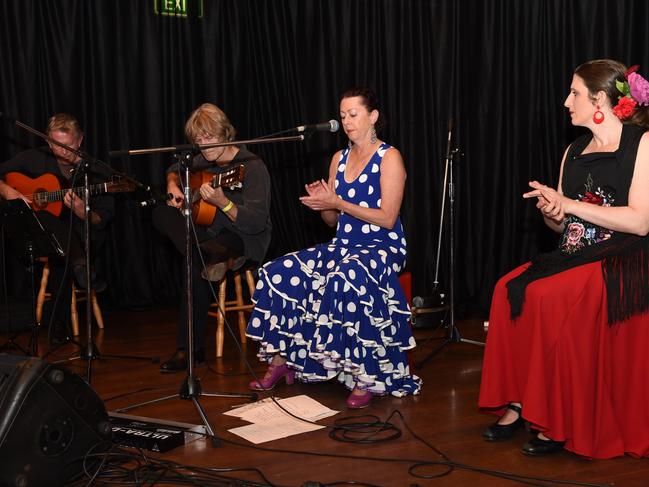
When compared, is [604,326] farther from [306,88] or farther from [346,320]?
[306,88]

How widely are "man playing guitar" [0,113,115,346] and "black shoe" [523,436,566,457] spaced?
109 inches

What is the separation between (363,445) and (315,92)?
3366 mm

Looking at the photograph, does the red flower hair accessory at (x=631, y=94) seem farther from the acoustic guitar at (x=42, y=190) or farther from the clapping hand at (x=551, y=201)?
the acoustic guitar at (x=42, y=190)

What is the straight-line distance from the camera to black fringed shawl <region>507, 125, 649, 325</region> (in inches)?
114

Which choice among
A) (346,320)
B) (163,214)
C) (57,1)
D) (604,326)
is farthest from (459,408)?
(57,1)

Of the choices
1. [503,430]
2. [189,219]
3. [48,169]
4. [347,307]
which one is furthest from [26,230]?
[503,430]

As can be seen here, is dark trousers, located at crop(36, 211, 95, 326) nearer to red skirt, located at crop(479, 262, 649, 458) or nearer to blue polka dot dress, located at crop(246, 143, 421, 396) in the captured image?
blue polka dot dress, located at crop(246, 143, 421, 396)

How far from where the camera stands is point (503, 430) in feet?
10.2

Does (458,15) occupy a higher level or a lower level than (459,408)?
higher

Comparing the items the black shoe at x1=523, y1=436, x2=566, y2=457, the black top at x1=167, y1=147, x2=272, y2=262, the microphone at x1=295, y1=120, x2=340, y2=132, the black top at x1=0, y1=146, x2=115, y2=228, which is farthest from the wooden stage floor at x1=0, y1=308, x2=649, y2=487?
the microphone at x1=295, y1=120, x2=340, y2=132

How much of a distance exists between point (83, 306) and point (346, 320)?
2916 millimetres

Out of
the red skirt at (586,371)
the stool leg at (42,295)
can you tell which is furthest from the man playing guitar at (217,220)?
the red skirt at (586,371)

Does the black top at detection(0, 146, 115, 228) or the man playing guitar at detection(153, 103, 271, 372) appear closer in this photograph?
the man playing guitar at detection(153, 103, 271, 372)

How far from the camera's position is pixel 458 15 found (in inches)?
220
